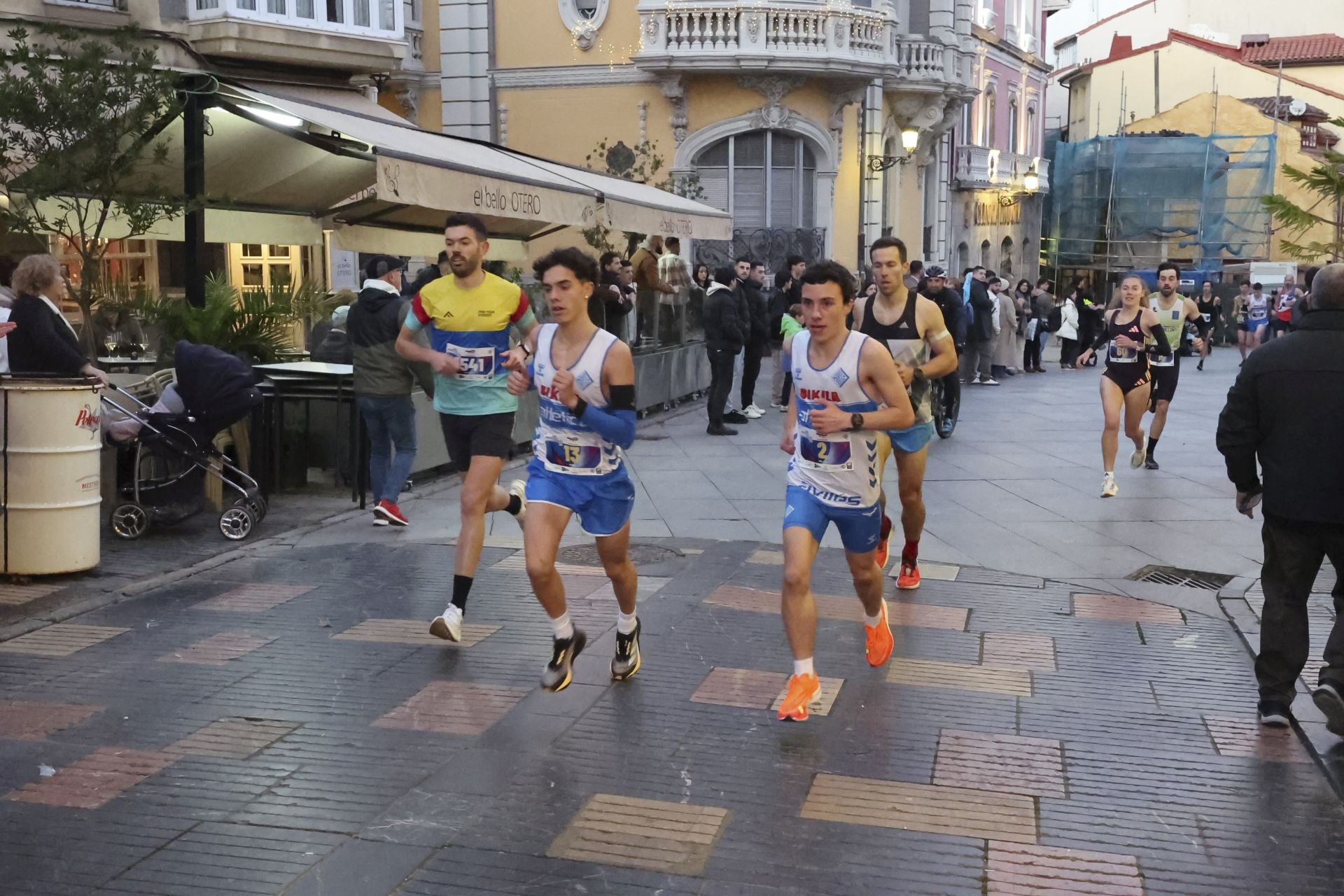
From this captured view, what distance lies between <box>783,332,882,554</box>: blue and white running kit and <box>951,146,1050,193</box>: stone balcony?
3301 centimetres

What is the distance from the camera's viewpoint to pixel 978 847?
463 centimetres

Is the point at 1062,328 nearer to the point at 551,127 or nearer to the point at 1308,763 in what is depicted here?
the point at 551,127

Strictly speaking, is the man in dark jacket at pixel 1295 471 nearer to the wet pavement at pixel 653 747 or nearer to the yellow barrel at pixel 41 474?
the wet pavement at pixel 653 747

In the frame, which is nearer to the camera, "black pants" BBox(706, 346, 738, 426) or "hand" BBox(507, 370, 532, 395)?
"hand" BBox(507, 370, 532, 395)

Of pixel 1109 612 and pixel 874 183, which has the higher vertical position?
pixel 874 183

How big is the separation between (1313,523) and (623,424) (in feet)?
8.98

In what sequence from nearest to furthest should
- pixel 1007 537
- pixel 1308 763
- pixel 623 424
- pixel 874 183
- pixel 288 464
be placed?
pixel 1308 763
pixel 623 424
pixel 1007 537
pixel 288 464
pixel 874 183

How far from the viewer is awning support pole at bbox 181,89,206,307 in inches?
425

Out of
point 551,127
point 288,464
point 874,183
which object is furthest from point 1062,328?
point 288,464

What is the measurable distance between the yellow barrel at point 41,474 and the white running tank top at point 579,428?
3.44m

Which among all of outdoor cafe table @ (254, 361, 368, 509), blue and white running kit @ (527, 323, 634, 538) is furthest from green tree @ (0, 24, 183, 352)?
blue and white running kit @ (527, 323, 634, 538)

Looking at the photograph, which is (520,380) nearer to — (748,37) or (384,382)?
(384,382)

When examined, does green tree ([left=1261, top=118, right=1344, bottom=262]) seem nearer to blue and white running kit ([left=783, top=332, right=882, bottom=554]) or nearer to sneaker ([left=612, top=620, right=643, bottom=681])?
blue and white running kit ([left=783, top=332, right=882, bottom=554])

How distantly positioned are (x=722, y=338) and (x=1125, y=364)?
16.3ft
